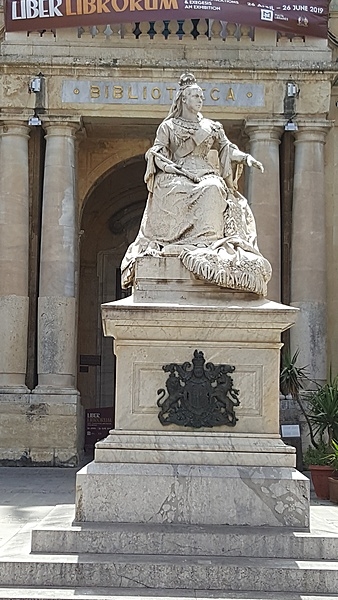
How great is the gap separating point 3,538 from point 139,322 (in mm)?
2336

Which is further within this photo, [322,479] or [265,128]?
[265,128]

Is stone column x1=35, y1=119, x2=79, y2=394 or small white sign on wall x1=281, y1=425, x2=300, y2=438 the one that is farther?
stone column x1=35, y1=119, x2=79, y2=394

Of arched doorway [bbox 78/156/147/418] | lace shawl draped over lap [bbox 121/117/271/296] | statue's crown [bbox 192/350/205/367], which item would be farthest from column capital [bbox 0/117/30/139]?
statue's crown [bbox 192/350/205/367]

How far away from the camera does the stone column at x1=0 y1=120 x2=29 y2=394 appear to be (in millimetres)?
18734

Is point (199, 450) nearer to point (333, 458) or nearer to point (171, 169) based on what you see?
point (171, 169)

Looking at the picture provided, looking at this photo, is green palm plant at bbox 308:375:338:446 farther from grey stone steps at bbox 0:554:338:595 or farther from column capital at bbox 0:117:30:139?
column capital at bbox 0:117:30:139

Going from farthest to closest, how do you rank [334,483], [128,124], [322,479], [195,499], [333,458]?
[128,124], [322,479], [333,458], [334,483], [195,499]

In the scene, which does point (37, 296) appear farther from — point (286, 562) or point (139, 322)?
point (286, 562)

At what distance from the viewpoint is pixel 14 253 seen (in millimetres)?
19219

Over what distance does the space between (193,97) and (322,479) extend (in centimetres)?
658

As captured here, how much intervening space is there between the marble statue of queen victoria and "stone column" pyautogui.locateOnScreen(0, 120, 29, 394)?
10.7m

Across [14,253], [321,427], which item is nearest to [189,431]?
[321,427]

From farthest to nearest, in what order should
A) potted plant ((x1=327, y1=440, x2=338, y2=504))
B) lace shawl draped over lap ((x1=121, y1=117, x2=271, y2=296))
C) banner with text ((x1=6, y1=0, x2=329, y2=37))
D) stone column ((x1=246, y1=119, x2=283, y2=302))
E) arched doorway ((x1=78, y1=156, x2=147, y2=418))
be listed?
arched doorway ((x1=78, y1=156, x2=147, y2=418)) → stone column ((x1=246, y1=119, x2=283, y2=302)) → banner with text ((x1=6, y1=0, x2=329, y2=37)) → potted plant ((x1=327, y1=440, x2=338, y2=504)) → lace shawl draped over lap ((x1=121, y1=117, x2=271, y2=296))

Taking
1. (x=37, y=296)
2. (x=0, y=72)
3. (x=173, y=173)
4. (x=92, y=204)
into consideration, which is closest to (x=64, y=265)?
(x=37, y=296)
